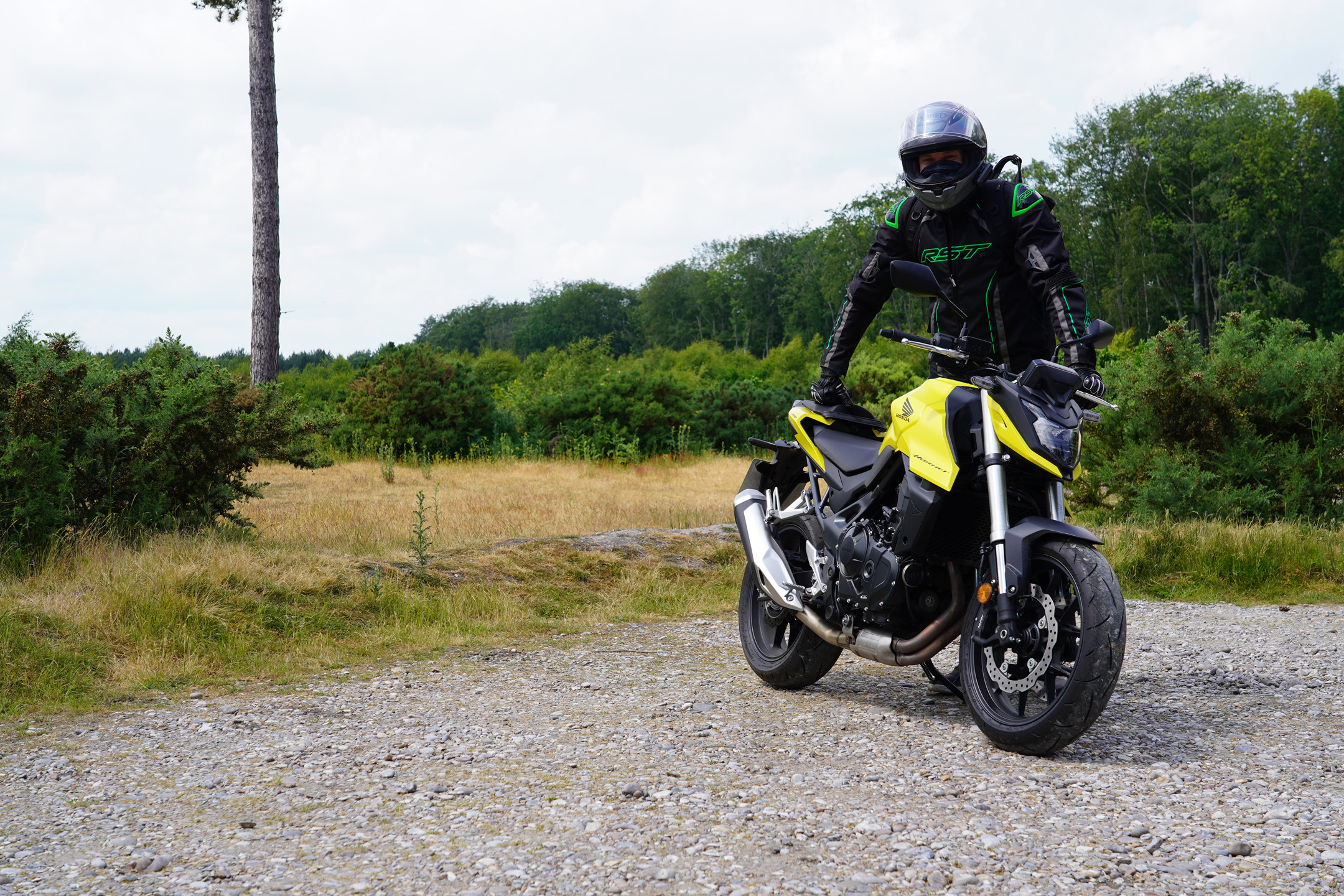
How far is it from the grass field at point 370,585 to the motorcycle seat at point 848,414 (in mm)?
2362

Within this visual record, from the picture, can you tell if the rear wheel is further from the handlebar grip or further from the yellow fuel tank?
the handlebar grip

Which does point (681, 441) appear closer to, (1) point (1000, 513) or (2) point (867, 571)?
(2) point (867, 571)

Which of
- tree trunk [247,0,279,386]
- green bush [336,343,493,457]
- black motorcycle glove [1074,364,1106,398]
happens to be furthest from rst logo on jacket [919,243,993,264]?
green bush [336,343,493,457]

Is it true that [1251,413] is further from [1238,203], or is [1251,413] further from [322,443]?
[1238,203]

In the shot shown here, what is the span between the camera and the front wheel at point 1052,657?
11.1 ft

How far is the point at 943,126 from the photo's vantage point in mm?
4418

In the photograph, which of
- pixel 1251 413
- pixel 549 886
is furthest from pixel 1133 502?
pixel 549 886

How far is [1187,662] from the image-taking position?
17.6ft

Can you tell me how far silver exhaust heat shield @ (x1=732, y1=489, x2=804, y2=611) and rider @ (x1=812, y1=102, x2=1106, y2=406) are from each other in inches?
24.5

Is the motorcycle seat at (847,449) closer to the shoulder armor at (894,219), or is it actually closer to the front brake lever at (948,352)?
the front brake lever at (948,352)

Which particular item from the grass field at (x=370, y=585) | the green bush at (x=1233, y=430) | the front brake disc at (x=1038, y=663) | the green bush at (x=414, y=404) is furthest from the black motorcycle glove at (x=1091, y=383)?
the green bush at (x=414, y=404)

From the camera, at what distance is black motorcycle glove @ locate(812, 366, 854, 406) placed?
488 centimetres

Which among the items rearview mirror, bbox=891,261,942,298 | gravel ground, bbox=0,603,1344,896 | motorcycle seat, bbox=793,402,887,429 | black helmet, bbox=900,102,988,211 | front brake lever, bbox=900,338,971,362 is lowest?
gravel ground, bbox=0,603,1344,896

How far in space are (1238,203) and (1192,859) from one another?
2362 inches
